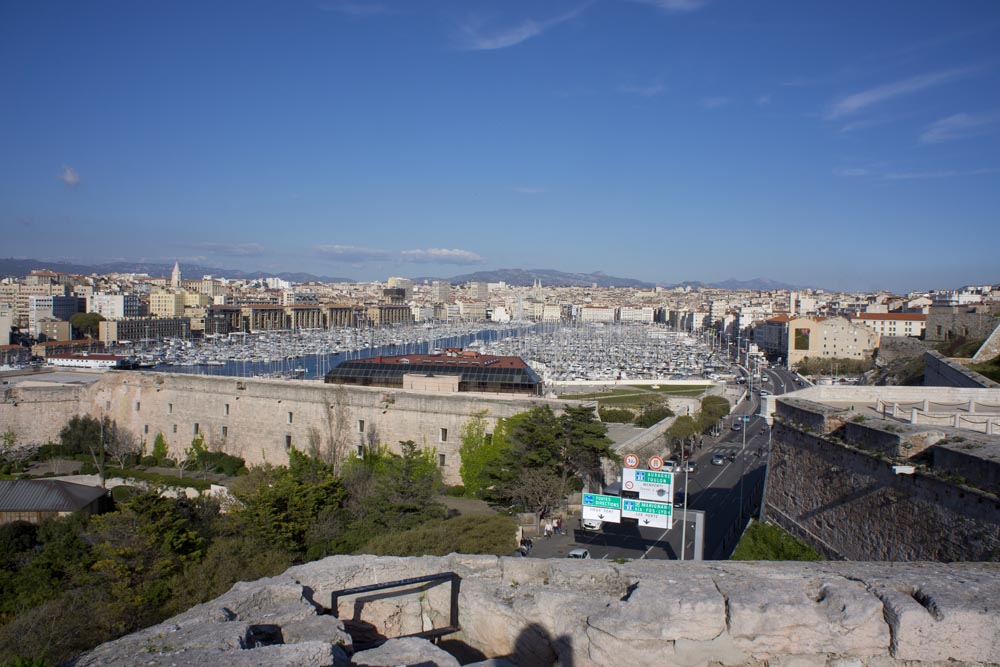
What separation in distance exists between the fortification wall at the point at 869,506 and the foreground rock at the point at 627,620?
5.19ft

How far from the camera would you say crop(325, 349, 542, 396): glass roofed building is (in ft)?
73.1

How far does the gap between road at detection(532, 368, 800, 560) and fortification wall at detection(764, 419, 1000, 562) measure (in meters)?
2.77

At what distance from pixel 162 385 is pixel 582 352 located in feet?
175

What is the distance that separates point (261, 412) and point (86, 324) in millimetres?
75155

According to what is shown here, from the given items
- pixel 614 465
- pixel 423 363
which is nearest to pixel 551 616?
pixel 614 465

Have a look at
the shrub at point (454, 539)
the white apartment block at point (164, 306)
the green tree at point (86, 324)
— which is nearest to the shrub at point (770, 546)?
the shrub at point (454, 539)

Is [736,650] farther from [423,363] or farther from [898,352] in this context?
[898,352]

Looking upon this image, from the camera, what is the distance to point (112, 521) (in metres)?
12.8

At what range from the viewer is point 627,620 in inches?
148

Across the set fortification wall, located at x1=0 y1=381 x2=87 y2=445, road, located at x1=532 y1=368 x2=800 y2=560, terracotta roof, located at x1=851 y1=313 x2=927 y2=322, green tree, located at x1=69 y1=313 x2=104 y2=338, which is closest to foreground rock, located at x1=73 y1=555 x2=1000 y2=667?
road, located at x1=532 y1=368 x2=800 y2=560

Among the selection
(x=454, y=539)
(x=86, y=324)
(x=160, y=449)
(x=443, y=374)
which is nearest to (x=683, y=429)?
(x=443, y=374)

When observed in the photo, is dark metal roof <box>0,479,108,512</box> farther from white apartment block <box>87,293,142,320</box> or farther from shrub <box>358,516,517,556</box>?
white apartment block <box>87,293,142,320</box>

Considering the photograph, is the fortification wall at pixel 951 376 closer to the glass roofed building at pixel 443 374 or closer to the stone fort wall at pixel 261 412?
the stone fort wall at pixel 261 412

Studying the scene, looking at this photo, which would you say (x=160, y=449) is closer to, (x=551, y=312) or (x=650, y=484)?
(x=650, y=484)
